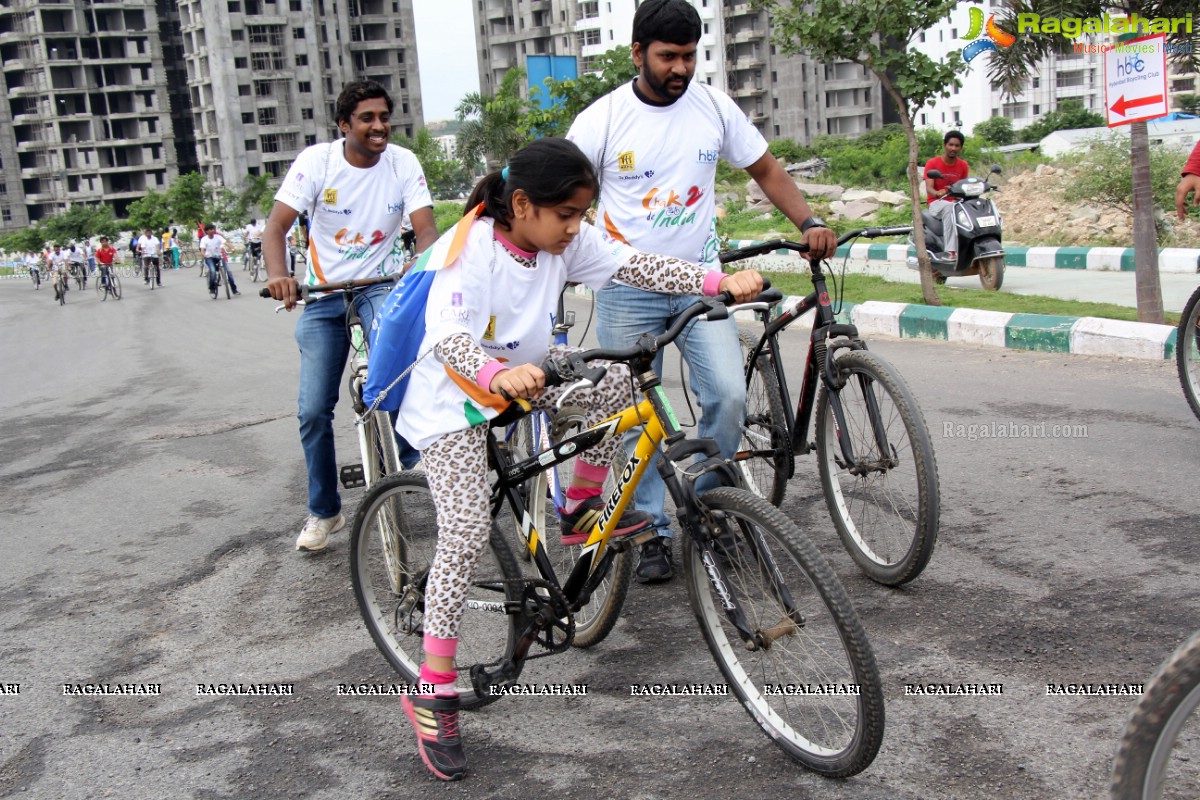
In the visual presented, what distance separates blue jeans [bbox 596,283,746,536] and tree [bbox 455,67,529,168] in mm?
43770

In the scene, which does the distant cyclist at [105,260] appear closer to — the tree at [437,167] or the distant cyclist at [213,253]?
the distant cyclist at [213,253]

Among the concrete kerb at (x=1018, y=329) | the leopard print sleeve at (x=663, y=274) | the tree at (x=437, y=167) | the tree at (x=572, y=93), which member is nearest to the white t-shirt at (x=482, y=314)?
the leopard print sleeve at (x=663, y=274)

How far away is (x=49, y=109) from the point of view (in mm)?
94875

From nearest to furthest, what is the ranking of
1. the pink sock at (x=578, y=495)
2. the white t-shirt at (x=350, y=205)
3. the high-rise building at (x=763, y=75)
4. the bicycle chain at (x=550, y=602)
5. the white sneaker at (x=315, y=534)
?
the bicycle chain at (x=550, y=602) → the pink sock at (x=578, y=495) → the white t-shirt at (x=350, y=205) → the white sneaker at (x=315, y=534) → the high-rise building at (x=763, y=75)

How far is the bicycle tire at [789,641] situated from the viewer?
274cm

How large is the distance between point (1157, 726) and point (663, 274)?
198 centimetres

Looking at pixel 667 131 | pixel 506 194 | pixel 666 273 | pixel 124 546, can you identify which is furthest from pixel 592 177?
pixel 124 546

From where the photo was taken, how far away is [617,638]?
4.02m

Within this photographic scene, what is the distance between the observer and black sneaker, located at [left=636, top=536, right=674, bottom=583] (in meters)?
4.46

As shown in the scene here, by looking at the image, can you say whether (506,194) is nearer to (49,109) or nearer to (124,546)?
(124,546)

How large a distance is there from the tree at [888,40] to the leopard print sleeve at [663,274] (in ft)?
23.5

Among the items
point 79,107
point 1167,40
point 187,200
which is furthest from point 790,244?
point 79,107

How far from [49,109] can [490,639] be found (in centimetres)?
10464

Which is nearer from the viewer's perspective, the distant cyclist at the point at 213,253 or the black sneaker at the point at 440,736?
the black sneaker at the point at 440,736
